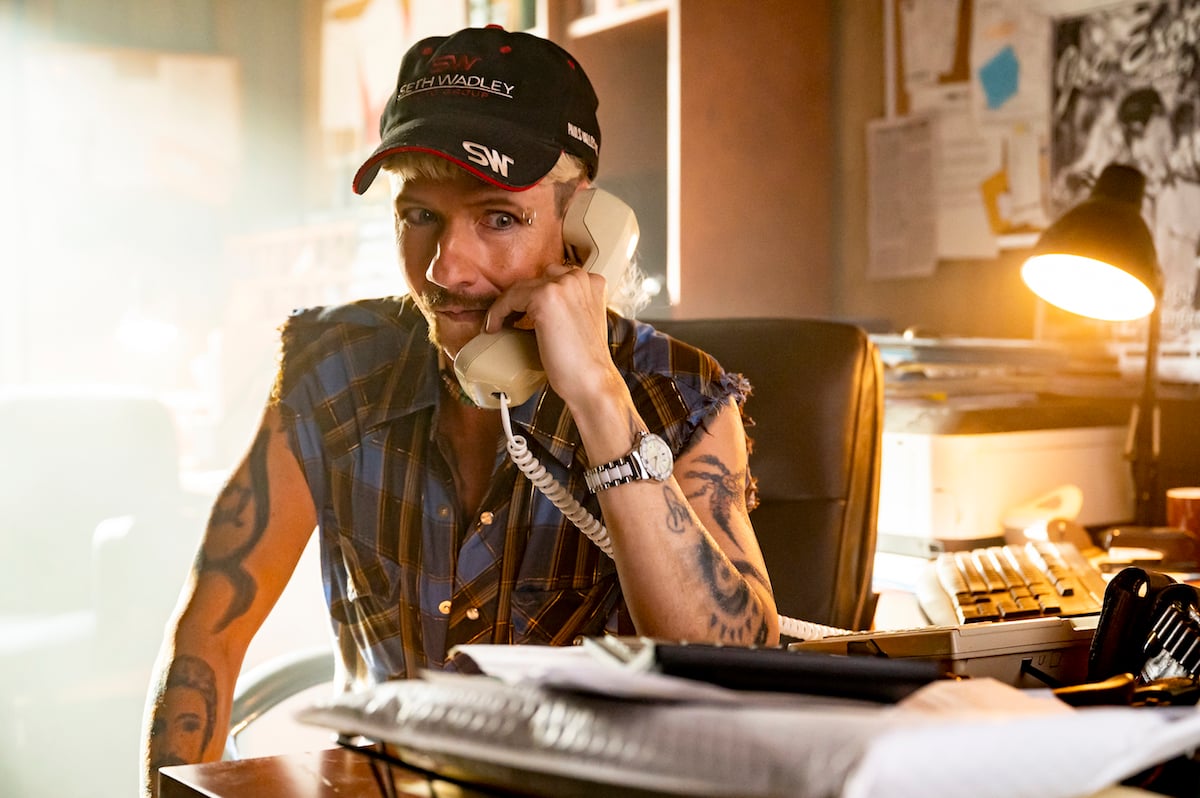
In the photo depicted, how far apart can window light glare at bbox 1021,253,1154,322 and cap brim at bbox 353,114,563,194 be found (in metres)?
0.75

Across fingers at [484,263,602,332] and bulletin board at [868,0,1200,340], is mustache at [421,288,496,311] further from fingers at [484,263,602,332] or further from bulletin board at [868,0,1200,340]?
bulletin board at [868,0,1200,340]

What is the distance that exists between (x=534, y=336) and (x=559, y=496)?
0.15 m

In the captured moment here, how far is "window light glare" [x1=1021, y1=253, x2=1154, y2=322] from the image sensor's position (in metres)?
1.53

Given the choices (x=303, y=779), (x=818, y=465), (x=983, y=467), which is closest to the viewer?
(x=303, y=779)

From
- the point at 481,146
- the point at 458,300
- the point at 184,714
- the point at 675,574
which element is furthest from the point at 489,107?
the point at 184,714

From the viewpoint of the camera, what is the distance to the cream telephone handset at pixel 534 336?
1117 mm

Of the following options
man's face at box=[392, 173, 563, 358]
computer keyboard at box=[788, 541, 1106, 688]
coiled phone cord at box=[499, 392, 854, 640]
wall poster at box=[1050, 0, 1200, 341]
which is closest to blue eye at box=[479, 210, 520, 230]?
man's face at box=[392, 173, 563, 358]

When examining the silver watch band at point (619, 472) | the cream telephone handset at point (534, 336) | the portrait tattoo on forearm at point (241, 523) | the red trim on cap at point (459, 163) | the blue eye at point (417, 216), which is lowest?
the portrait tattoo on forearm at point (241, 523)

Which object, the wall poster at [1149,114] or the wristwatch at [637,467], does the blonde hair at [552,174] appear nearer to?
the wristwatch at [637,467]

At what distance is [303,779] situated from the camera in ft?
2.07

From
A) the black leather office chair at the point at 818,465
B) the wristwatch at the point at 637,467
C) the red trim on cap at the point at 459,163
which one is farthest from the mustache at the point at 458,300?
the black leather office chair at the point at 818,465

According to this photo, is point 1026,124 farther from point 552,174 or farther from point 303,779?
point 303,779

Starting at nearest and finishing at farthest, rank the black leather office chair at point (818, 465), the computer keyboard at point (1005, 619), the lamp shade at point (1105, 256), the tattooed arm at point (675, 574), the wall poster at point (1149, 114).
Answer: the computer keyboard at point (1005, 619), the tattooed arm at point (675, 574), the black leather office chair at point (818, 465), the lamp shade at point (1105, 256), the wall poster at point (1149, 114)

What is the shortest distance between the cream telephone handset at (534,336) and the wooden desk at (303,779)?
0.49m
